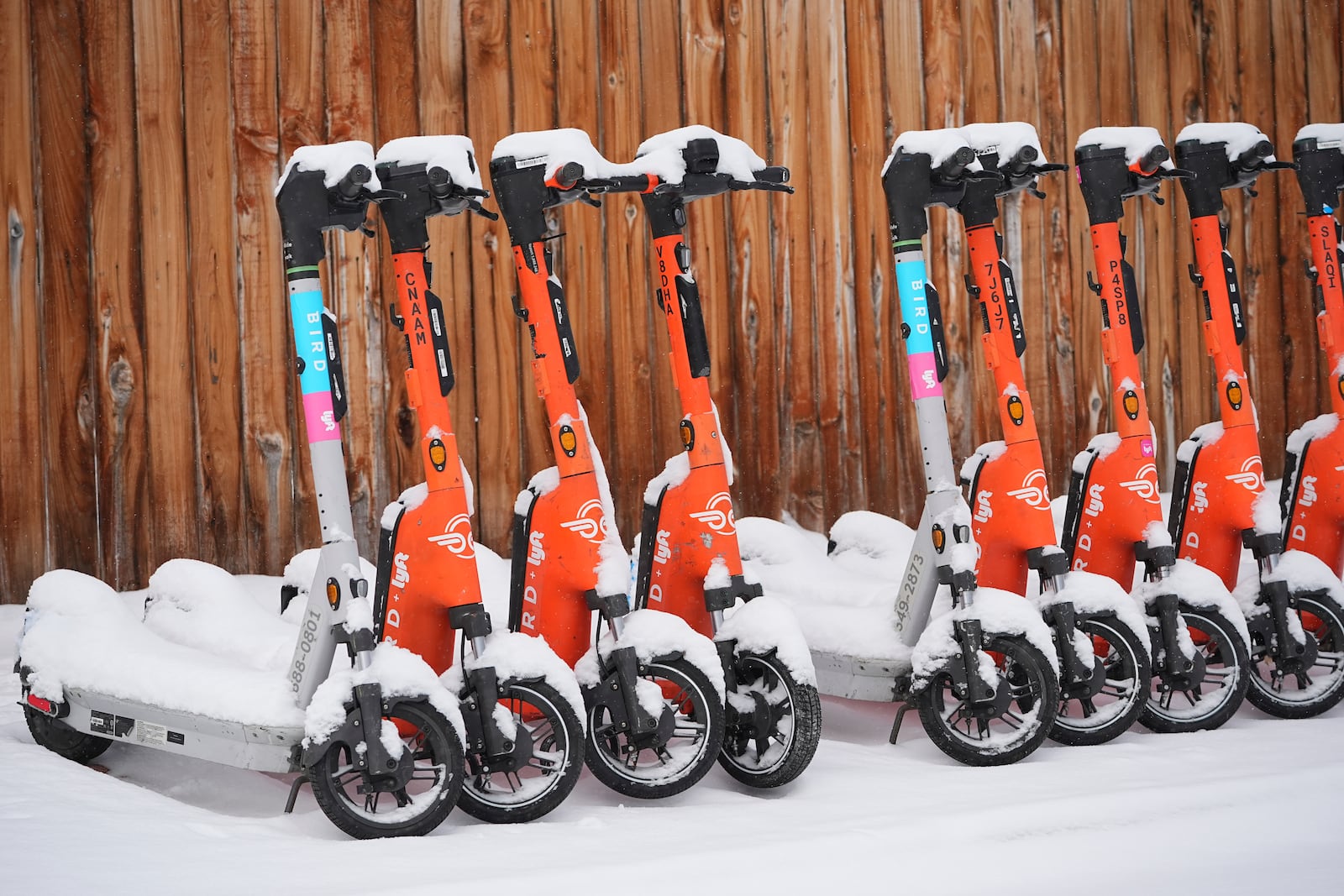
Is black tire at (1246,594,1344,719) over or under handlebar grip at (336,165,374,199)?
under

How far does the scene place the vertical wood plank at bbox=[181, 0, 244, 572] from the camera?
4699mm

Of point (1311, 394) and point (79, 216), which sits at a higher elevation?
point (79, 216)

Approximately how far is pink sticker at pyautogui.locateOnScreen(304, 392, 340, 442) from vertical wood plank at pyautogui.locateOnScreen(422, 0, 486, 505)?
5.88ft

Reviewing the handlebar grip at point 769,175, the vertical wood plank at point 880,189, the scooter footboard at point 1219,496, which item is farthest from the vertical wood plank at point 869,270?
the handlebar grip at point 769,175

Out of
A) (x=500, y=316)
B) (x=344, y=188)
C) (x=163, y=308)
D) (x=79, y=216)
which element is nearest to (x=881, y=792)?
(x=344, y=188)

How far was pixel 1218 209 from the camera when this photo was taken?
4098 millimetres

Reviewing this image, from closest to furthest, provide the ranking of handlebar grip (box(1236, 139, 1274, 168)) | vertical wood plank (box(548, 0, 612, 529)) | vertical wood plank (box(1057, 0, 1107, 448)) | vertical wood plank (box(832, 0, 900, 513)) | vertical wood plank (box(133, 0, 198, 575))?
handlebar grip (box(1236, 139, 1274, 168))
vertical wood plank (box(133, 0, 198, 575))
vertical wood plank (box(548, 0, 612, 529))
vertical wood plank (box(832, 0, 900, 513))
vertical wood plank (box(1057, 0, 1107, 448))

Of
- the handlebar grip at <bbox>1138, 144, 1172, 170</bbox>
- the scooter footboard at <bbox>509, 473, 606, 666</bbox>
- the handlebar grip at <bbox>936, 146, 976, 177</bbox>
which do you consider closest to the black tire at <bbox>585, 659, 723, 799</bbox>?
the scooter footboard at <bbox>509, 473, 606, 666</bbox>

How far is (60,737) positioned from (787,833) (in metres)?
2.04

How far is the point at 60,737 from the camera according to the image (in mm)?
3479

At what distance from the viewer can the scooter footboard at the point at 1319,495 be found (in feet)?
13.4

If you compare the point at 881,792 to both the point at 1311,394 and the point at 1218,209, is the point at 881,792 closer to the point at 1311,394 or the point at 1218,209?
the point at 1218,209

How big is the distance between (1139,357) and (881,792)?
335 cm

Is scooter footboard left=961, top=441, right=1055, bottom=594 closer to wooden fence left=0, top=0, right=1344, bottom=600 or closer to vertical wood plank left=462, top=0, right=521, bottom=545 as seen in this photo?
wooden fence left=0, top=0, right=1344, bottom=600
